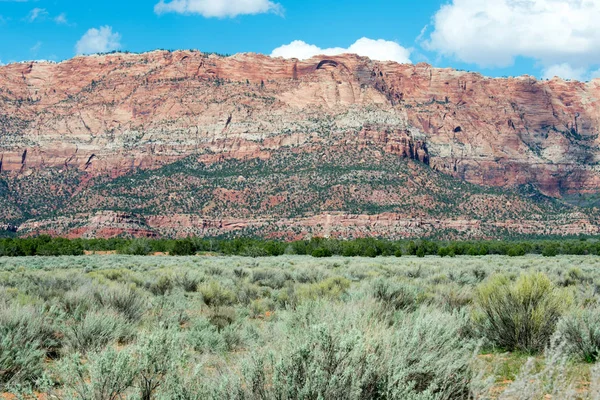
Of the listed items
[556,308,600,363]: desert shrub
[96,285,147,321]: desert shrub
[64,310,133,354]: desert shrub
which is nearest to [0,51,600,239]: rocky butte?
[96,285,147,321]: desert shrub

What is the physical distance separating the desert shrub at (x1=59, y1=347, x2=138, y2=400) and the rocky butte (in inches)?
3746

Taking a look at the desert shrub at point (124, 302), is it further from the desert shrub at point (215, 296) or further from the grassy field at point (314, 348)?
the desert shrub at point (215, 296)

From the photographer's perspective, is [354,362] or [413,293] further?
[413,293]

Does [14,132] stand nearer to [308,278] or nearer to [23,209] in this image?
[23,209]

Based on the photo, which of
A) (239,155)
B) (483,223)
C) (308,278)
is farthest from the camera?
(239,155)

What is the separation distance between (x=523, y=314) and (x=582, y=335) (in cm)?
87

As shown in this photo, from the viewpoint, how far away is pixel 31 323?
7.03m

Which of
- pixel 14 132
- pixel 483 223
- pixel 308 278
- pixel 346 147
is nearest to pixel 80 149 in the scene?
pixel 14 132

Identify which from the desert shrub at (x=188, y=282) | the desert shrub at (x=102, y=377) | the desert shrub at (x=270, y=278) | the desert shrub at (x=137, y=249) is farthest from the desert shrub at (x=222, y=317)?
the desert shrub at (x=137, y=249)

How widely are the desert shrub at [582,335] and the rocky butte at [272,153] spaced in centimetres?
9160

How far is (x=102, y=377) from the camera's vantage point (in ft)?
13.4

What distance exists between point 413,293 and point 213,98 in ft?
509

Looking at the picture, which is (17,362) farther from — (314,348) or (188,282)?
(188,282)

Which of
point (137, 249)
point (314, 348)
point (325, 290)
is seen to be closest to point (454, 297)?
point (325, 290)
